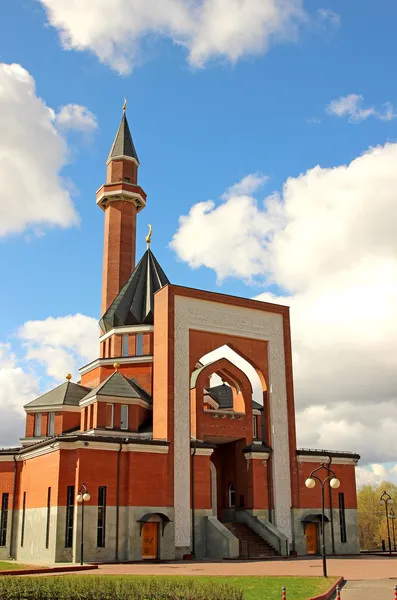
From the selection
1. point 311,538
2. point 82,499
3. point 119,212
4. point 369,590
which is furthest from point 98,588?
point 119,212

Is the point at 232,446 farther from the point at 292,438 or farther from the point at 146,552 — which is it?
the point at 146,552

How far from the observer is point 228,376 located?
3622 centimetres

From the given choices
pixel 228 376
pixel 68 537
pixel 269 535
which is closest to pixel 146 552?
pixel 68 537

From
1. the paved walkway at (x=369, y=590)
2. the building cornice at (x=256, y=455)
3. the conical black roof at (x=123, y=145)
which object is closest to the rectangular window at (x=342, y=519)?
the building cornice at (x=256, y=455)

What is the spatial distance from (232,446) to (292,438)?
3.34 m

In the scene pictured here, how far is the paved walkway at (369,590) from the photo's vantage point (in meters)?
15.6

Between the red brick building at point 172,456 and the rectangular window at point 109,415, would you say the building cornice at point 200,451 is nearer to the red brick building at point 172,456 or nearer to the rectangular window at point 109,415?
the red brick building at point 172,456

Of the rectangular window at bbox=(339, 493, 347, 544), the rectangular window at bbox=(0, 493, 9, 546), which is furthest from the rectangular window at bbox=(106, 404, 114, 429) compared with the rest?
the rectangular window at bbox=(339, 493, 347, 544)

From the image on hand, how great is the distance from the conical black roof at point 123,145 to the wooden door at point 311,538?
29461 millimetres

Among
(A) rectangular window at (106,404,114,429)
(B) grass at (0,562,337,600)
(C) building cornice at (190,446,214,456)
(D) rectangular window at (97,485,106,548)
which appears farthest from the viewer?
(A) rectangular window at (106,404,114,429)

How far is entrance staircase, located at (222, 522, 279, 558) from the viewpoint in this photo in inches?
1226

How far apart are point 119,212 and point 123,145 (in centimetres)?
609

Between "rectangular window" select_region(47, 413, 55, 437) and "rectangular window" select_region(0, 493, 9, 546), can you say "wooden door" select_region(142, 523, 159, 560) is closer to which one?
"rectangular window" select_region(0, 493, 9, 546)

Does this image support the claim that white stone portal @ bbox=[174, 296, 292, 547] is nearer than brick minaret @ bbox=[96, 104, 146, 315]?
Yes
